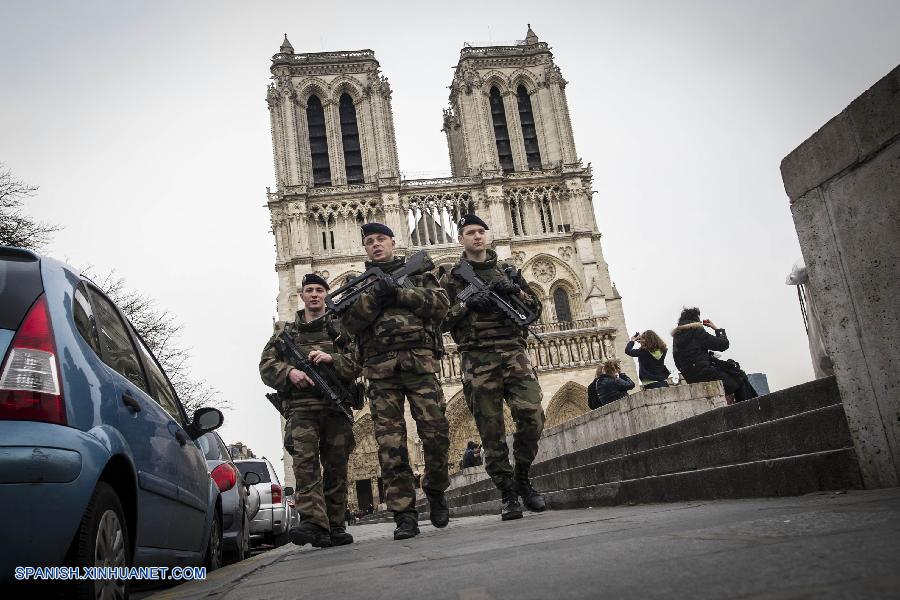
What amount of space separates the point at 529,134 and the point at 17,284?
134 ft

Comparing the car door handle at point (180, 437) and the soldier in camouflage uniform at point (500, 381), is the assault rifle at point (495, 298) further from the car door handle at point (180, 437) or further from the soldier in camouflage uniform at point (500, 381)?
the car door handle at point (180, 437)

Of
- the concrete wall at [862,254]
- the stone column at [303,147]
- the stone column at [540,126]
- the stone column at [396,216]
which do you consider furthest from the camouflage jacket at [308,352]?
the stone column at [540,126]

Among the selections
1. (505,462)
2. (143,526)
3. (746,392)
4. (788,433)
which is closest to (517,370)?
(505,462)

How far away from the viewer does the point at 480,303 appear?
5816 millimetres

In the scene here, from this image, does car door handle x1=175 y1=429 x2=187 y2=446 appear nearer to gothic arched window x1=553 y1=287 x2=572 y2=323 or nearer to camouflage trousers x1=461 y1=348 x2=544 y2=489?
camouflage trousers x1=461 y1=348 x2=544 y2=489

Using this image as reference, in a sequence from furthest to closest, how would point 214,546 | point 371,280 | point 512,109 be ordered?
1. point 512,109
2. point 371,280
3. point 214,546

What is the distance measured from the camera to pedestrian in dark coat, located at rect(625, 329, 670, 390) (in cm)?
938

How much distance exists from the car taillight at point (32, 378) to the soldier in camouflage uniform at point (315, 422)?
3.19 m

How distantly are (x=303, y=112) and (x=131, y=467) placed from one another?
39399 millimetres

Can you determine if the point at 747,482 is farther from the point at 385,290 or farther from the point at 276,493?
the point at 276,493

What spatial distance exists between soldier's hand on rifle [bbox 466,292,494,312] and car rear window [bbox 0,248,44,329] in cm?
348

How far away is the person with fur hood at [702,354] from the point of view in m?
8.32

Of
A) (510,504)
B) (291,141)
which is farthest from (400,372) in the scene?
(291,141)

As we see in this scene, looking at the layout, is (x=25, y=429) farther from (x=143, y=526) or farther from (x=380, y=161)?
(x=380, y=161)
